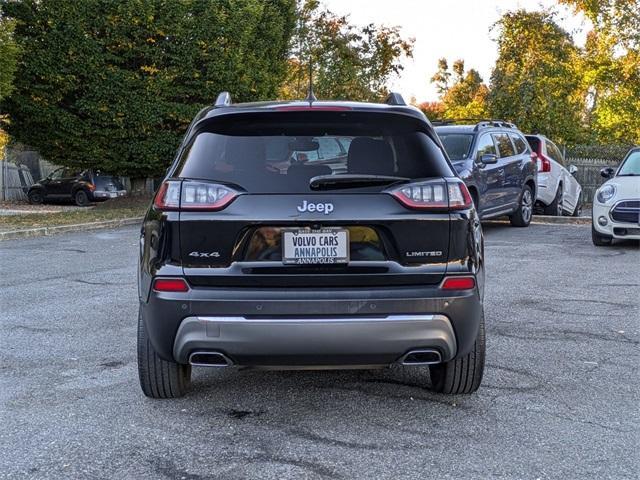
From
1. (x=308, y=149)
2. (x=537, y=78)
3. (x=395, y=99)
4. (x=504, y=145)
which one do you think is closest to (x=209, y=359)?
(x=308, y=149)

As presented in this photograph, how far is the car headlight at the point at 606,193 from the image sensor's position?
38.0ft

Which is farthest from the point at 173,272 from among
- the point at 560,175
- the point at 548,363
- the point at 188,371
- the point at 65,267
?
the point at 560,175

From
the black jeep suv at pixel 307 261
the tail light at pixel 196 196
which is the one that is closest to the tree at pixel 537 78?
the black jeep suv at pixel 307 261

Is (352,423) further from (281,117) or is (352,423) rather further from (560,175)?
(560,175)

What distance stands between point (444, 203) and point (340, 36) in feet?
99.2

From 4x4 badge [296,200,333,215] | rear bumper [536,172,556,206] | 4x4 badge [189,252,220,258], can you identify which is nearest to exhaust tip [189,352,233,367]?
4x4 badge [189,252,220,258]

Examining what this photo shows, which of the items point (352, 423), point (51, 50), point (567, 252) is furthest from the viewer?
point (51, 50)

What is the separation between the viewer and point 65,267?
1025 cm

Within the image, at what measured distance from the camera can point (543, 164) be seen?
16.3 meters

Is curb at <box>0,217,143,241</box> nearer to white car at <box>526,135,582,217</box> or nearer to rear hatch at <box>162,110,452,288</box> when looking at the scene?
white car at <box>526,135,582,217</box>

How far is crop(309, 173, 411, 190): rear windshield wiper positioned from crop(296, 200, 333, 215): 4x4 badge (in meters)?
0.10

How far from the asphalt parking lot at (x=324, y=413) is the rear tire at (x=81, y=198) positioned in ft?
66.6

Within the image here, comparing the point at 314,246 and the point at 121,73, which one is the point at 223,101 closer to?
the point at 314,246

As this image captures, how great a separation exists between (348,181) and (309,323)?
74 cm
